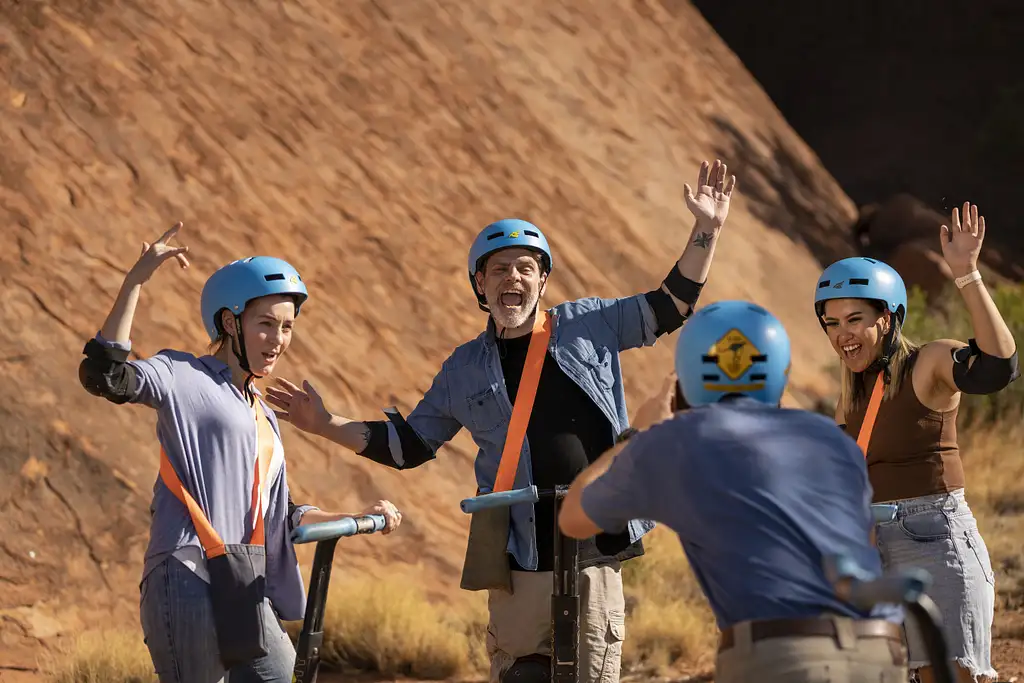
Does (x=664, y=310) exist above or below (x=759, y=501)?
above

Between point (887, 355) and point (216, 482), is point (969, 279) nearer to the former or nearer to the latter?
point (887, 355)

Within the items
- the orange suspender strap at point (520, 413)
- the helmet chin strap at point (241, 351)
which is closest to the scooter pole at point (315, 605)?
the helmet chin strap at point (241, 351)

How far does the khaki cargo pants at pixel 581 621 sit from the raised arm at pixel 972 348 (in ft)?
5.05

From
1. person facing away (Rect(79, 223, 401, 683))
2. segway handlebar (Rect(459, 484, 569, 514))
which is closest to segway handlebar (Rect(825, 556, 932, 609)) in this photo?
segway handlebar (Rect(459, 484, 569, 514))

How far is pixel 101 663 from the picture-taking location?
837cm

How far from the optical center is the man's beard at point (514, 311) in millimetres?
5590

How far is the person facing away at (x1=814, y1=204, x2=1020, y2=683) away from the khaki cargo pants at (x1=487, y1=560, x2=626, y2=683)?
1135mm

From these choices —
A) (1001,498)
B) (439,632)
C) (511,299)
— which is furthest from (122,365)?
(1001,498)

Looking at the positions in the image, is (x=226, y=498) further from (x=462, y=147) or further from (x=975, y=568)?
(x=462, y=147)

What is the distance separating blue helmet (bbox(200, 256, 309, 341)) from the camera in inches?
189

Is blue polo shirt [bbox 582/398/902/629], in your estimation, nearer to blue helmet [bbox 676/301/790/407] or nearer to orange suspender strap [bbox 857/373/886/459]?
blue helmet [bbox 676/301/790/407]

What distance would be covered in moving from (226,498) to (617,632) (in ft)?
5.82

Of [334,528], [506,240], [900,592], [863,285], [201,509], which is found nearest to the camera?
[900,592]

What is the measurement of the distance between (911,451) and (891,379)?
31 centimetres
